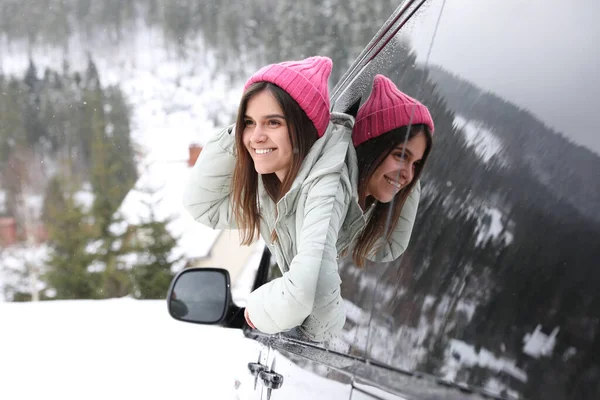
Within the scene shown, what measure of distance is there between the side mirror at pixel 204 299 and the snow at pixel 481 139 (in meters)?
1.10

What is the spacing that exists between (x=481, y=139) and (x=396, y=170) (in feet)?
0.53

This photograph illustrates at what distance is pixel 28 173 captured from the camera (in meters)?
21.0

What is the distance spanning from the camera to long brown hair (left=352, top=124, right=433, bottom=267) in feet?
3.05

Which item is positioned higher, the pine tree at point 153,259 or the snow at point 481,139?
the snow at point 481,139

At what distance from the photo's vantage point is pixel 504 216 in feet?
2.38

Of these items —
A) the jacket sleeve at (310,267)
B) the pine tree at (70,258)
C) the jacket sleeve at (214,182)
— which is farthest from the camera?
the pine tree at (70,258)

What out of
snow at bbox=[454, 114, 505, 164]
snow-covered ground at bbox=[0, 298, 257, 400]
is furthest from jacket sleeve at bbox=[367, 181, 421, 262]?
snow-covered ground at bbox=[0, 298, 257, 400]

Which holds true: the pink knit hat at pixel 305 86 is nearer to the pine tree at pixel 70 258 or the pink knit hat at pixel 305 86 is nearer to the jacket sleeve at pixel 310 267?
the jacket sleeve at pixel 310 267

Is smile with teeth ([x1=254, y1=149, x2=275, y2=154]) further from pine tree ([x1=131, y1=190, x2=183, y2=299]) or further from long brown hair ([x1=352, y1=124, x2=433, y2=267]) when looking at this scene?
pine tree ([x1=131, y1=190, x2=183, y2=299])

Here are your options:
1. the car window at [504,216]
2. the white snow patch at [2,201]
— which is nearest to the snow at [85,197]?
the white snow patch at [2,201]

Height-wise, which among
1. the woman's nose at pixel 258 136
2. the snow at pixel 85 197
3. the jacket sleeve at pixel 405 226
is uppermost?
the woman's nose at pixel 258 136

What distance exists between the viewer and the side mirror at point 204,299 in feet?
5.99

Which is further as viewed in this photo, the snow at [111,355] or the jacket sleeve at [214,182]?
the snow at [111,355]

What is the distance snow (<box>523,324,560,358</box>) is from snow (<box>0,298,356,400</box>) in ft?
5.79
